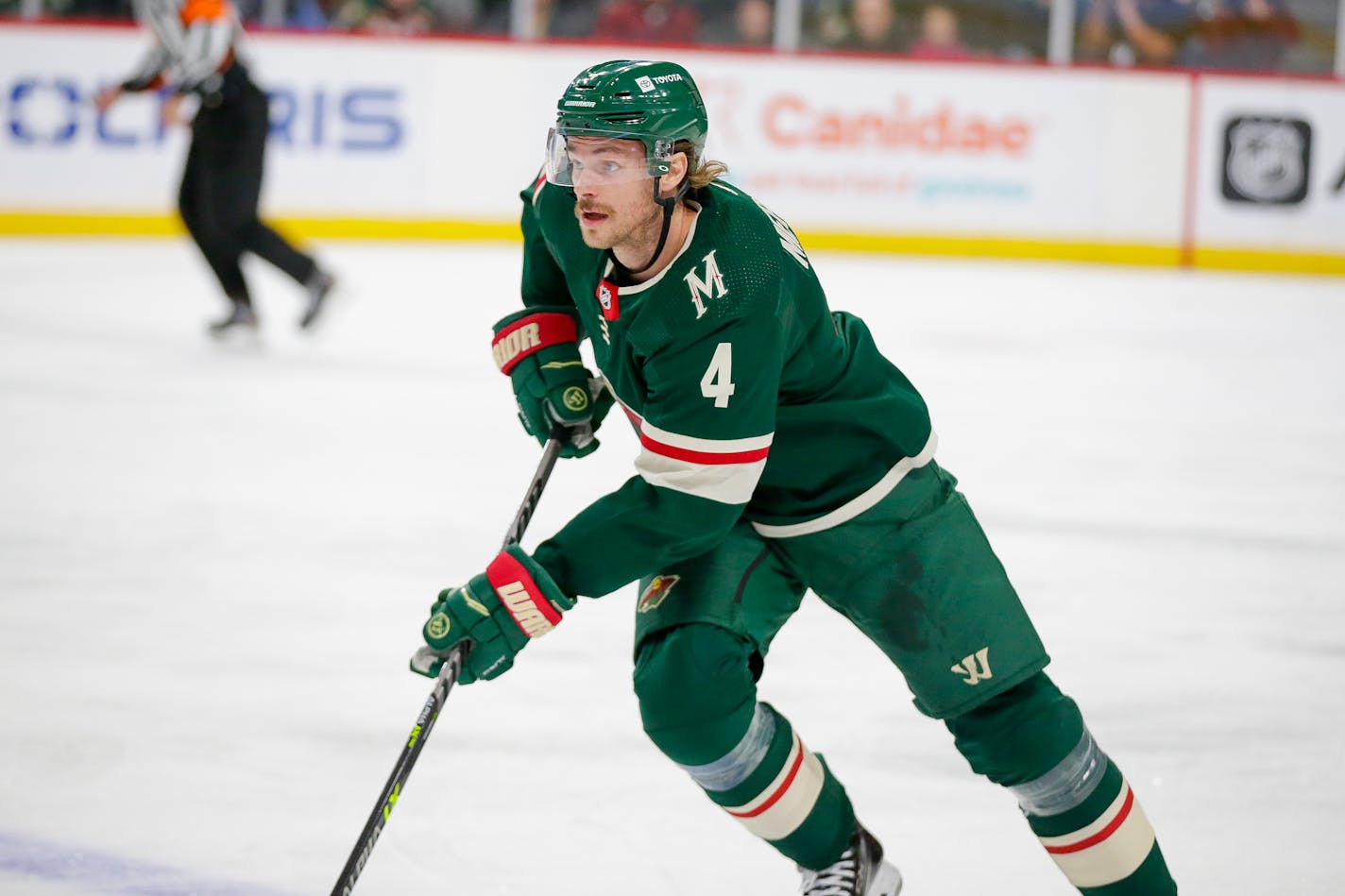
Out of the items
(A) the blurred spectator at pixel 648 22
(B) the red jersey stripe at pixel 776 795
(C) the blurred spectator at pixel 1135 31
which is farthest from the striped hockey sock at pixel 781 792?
(C) the blurred spectator at pixel 1135 31

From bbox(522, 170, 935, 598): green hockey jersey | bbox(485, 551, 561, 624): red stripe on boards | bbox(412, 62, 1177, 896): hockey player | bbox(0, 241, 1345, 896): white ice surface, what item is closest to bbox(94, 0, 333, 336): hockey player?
bbox(0, 241, 1345, 896): white ice surface

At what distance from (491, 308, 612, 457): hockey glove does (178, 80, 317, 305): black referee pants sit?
14.4ft

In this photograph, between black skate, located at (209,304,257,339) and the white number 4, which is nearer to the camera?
the white number 4

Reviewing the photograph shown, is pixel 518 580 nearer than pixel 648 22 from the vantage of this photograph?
Yes

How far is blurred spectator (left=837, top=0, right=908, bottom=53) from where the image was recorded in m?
9.36

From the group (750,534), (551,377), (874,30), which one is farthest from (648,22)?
(750,534)

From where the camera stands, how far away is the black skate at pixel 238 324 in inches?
260

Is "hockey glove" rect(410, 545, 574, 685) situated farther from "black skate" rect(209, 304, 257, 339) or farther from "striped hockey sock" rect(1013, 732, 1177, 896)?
"black skate" rect(209, 304, 257, 339)

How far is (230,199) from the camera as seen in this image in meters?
6.60

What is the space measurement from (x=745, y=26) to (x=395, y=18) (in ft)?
5.89

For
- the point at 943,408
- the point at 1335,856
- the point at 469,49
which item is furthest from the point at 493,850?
the point at 469,49

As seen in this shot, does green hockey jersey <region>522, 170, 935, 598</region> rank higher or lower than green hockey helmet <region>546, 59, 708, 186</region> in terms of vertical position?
lower

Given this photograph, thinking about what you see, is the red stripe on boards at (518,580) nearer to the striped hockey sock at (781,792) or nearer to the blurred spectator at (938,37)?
the striped hockey sock at (781,792)

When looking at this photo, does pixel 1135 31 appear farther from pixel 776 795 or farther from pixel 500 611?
pixel 500 611
